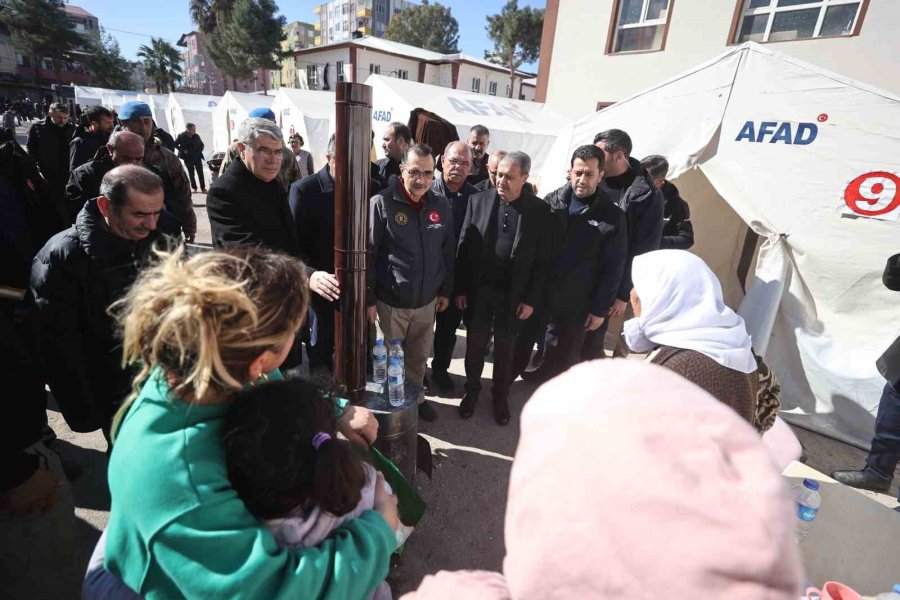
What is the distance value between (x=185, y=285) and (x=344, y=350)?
1466mm

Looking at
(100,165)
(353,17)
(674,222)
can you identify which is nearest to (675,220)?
(674,222)

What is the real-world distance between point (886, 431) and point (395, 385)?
346 cm

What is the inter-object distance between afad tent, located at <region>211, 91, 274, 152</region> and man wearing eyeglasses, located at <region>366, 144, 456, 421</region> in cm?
1466

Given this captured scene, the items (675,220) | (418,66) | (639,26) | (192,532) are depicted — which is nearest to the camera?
(192,532)

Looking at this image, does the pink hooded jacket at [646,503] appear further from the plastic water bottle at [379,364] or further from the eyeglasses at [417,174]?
the eyeglasses at [417,174]

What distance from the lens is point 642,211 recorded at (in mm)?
3791

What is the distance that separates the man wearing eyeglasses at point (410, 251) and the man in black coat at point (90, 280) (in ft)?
4.37

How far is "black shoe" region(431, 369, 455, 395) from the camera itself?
4.13 metres

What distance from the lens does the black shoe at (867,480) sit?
10.1ft

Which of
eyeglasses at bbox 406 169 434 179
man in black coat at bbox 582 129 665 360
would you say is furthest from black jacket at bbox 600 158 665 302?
eyeglasses at bbox 406 169 434 179

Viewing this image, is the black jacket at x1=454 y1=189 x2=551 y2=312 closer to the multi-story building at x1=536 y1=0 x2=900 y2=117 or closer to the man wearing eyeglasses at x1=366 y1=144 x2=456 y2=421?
the man wearing eyeglasses at x1=366 y1=144 x2=456 y2=421

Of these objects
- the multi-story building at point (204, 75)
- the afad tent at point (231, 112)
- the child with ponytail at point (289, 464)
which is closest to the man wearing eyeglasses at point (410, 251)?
the child with ponytail at point (289, 464)

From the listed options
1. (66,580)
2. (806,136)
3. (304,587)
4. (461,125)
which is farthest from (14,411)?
(461,125)

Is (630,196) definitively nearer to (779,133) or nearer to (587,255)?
(587,255)
